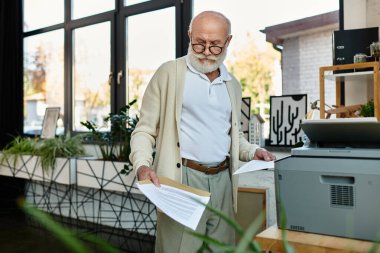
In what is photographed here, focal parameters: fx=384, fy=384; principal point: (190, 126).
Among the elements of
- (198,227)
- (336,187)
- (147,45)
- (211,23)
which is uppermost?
(147,45)

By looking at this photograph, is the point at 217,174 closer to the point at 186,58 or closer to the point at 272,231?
the point at 272,231

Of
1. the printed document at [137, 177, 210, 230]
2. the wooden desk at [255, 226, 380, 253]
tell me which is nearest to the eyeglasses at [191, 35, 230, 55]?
the printed document at [137, 177, 210, 230]

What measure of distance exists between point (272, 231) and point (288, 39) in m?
2.02

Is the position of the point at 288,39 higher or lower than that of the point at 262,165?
higher

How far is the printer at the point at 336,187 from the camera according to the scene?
1106 mm

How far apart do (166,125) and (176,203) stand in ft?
1.47

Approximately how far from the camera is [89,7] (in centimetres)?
432

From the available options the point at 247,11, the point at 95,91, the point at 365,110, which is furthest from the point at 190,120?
the point at 95,91

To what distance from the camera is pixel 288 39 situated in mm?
2926

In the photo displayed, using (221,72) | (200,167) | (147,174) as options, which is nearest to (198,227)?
(200,167)

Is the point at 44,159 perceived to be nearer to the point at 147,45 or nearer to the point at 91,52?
the point at 91,52

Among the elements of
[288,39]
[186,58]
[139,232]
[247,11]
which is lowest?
[139,232]

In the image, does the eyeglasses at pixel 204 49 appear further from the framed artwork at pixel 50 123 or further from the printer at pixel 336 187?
the framed artwork at pixel 50 123

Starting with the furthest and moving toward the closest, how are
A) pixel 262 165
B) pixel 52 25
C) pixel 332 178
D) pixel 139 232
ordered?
1. pixel 52 25
2. pixel 139 232
3. pixel 262 165
4. pixel 332 178
